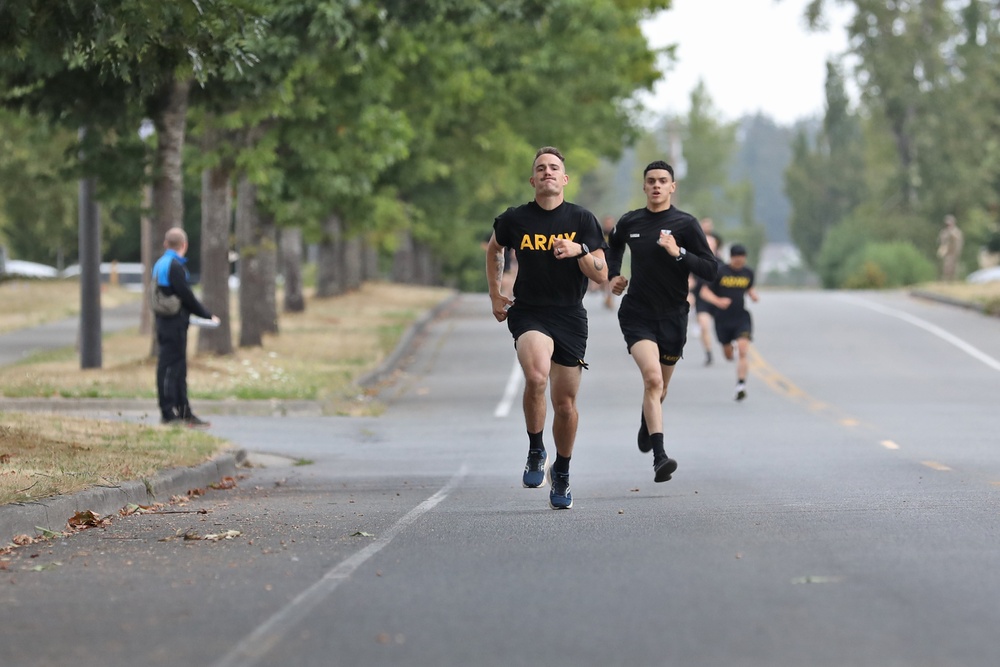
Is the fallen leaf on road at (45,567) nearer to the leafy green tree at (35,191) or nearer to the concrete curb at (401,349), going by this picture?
the concrete curb at (401,349)

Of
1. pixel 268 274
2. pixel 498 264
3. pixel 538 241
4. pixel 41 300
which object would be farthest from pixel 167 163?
pixel 41 300

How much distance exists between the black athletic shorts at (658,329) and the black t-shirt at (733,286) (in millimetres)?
11420

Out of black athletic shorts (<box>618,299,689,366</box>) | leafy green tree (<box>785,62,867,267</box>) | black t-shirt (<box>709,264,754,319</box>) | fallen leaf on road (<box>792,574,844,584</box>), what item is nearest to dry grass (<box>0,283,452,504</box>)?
black athletic shorts (<box>618,299,689,366</box>)

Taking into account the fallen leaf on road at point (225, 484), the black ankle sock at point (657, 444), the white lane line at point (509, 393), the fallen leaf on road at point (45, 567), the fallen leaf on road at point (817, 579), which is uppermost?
the black ankle sock at point (657, 444)

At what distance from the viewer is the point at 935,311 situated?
4112 cm

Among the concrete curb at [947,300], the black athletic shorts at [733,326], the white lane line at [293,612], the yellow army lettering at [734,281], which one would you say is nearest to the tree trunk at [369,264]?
the concrete curb at [947,300]

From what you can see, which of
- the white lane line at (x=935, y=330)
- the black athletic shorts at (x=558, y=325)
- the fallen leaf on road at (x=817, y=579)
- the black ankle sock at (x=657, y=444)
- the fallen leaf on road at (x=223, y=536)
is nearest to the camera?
the fallen leaf on road at (x=817, y=579)

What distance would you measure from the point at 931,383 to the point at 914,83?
53.6 meters

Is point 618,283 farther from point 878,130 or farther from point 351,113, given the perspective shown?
point 878,130

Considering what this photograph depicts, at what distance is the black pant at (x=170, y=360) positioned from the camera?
18438mm

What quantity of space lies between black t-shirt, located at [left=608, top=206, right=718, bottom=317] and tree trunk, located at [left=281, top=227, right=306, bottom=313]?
25.5 meters

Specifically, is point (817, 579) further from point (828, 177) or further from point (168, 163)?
point (828, 177)

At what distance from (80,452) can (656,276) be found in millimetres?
4688

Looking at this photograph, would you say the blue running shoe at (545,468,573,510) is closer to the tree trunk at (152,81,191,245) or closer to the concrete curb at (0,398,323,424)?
the concrete curb at (0,398,323,424)
